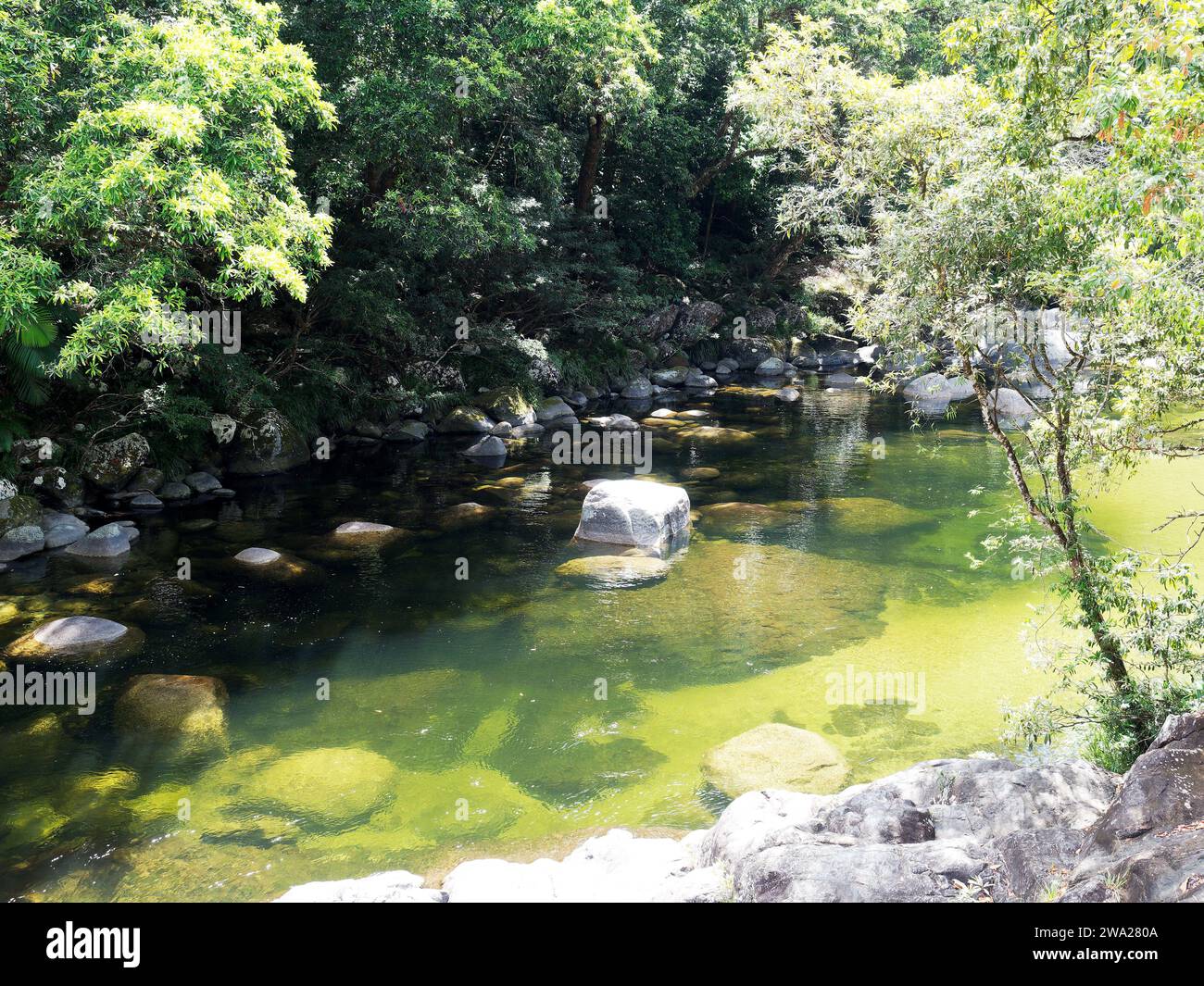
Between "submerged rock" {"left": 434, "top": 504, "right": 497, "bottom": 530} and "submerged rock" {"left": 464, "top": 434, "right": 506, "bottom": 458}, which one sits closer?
"submerged rock" {"left": 434, "top": 504, "right": 497, "bottom": 530}

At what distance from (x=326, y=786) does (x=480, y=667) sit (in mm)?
2393

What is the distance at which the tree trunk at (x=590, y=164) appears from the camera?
81.0 feet

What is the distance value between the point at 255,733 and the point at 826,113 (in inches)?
329

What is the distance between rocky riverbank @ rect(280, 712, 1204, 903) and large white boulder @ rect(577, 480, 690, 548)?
6596 millimetres

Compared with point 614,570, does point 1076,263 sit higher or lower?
higher

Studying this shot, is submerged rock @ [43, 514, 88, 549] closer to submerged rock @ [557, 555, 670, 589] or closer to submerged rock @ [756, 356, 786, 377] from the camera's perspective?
submerged rock @ [557, 555, 670, 589]

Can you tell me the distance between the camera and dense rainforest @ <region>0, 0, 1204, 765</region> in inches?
221

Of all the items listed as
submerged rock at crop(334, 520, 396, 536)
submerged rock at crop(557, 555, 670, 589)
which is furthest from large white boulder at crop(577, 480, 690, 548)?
submerged rock at crop(334, 520, 396, 536)

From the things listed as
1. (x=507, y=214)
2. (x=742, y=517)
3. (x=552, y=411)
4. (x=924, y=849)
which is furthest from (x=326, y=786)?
(x=552, y=411)

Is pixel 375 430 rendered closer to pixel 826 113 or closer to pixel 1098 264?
pixel 826 113

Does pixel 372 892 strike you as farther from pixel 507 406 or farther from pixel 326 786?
pixel 507 406

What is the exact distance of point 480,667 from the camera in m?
9.32

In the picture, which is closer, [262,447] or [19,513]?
[19,513]

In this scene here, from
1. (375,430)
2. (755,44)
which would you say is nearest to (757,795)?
(375,430)
